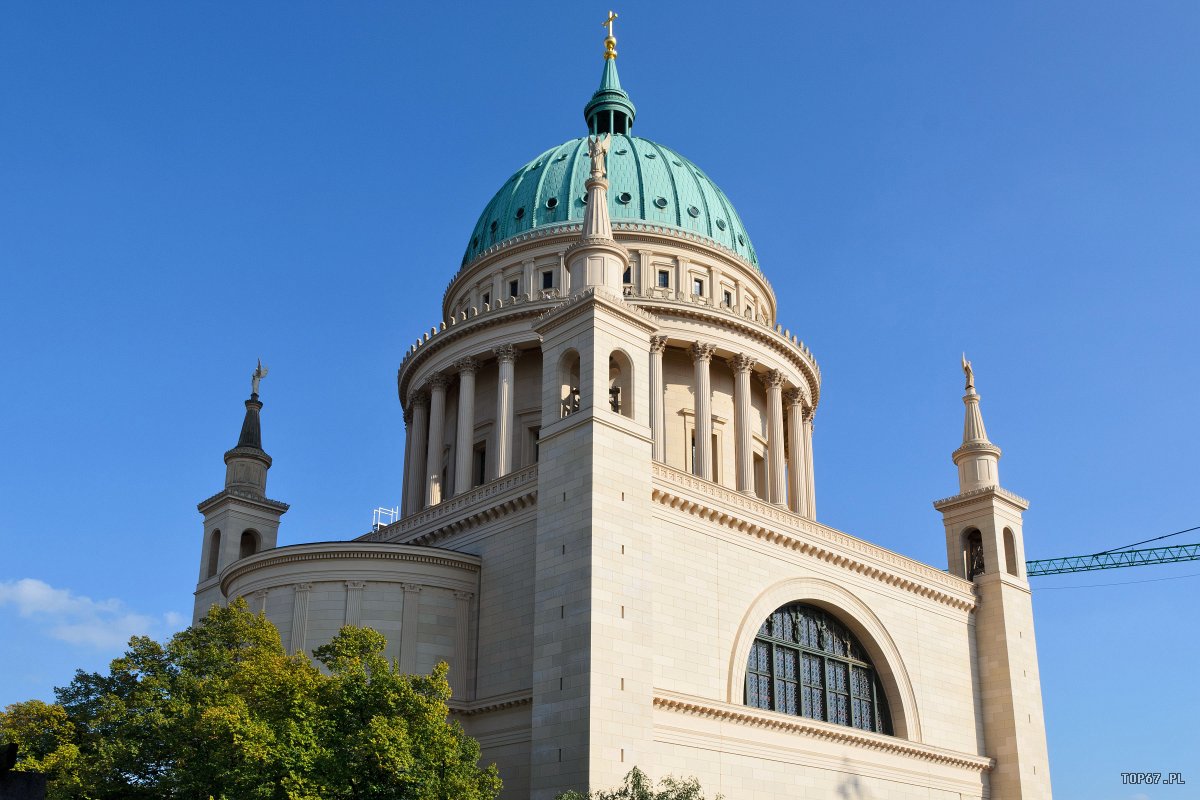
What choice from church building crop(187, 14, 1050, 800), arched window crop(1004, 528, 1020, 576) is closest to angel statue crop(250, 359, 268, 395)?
church building crop(187, 14, 1050, 800)

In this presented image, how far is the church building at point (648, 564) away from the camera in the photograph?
34875mm

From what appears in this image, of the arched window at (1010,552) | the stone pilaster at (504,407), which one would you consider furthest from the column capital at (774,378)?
the arched window at (1010,552)

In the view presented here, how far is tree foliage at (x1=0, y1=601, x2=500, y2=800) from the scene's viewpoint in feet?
85.7

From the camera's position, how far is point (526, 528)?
38.2m

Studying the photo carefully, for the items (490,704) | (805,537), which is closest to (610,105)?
(805,537)

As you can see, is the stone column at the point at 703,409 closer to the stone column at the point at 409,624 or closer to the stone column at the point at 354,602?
the stone column at the point at 409,624

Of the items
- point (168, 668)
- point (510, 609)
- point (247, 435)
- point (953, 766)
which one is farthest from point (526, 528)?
point (247, 435)

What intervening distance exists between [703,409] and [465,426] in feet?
34.4

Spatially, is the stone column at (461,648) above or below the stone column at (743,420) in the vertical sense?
below

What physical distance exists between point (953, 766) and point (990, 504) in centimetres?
1160

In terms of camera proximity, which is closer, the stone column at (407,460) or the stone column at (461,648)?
the stone column at (461,648)

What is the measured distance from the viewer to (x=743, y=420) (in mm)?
56156

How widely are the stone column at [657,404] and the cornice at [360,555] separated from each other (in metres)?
15.7

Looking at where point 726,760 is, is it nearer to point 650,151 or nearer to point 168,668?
point 168,668
